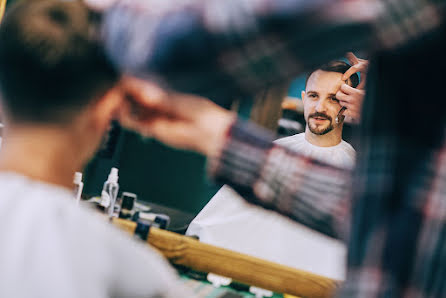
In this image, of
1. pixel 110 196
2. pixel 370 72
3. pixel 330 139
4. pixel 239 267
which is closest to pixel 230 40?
pixel 370 72

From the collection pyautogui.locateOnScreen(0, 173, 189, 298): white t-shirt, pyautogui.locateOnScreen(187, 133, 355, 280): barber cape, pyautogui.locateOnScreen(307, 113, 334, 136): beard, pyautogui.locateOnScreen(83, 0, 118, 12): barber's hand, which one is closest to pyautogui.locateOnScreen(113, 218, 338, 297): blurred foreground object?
pyautogui.locateOnScreen(187, 133, 355, 280): barber cape

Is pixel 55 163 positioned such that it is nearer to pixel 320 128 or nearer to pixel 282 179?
pixel 282 179

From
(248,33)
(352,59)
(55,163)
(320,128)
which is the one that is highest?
(352,59)

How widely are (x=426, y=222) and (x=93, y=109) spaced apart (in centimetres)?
62

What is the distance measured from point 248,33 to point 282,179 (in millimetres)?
555

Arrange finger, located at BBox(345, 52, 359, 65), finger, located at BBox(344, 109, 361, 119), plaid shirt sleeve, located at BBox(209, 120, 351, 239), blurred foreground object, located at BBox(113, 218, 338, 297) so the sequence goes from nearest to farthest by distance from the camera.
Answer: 1. plaid shirt sleeve, located at BBox(209, 120, 351, 239)
2. blurred foreground object, located at BBox(113, 218, 338, 297)
3. finger, located at BBox(344, 109, 361, 119)
4. finger, located at BBox(345, 52, 359, 65)

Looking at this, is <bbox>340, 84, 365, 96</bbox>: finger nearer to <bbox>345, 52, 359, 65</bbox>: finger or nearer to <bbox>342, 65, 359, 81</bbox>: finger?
<bbox>342, 65, 359, 81</bbox>: finger

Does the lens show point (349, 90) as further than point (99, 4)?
Yes

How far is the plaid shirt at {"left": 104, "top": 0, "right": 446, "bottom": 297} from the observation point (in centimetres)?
51

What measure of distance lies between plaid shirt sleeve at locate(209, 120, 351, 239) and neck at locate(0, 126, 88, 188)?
383 millimetres

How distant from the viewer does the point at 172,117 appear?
838mm

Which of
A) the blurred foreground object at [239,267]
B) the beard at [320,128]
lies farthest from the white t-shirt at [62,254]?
the beard at [320,128]

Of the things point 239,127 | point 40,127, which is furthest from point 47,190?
point 239,127

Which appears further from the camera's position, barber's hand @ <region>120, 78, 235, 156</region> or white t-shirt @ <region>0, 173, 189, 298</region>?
barber's hand @ <region>120, 78, 235, 156</region>
